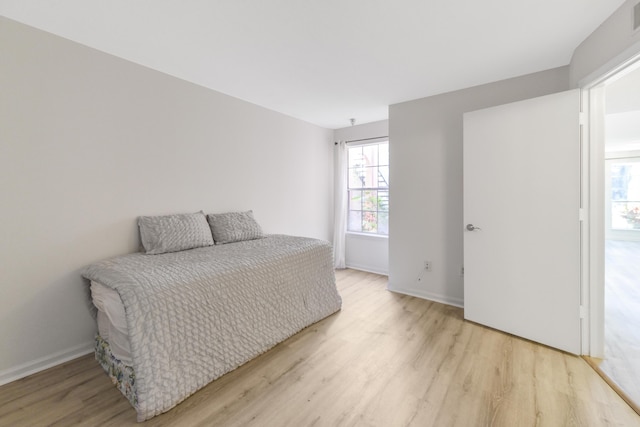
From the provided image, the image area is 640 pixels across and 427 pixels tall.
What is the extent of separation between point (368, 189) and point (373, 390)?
10.2ft

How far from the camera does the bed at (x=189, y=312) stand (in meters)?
1.44

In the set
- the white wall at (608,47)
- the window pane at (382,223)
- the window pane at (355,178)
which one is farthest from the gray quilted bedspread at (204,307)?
the white wall at (608,47)

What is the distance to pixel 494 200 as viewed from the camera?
2344 mm

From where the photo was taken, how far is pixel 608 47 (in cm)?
169

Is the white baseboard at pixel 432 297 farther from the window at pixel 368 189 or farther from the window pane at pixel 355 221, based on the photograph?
the window pane at pixel 355 221

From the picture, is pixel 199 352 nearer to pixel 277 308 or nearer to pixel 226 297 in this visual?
pixel 226 297

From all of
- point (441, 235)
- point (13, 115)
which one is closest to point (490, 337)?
point (441, 235)

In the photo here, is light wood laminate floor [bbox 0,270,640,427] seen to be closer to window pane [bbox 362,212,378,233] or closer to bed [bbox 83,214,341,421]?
bed [bbox 83,214,341,421]

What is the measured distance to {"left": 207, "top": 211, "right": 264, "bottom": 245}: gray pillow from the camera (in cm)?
268

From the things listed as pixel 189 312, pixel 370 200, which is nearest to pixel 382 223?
pixel 370 200

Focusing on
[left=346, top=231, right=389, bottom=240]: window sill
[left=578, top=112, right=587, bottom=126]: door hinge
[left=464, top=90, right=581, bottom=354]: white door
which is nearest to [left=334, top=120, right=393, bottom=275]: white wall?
[left=346, top=231, right=389, bottom=240]: window sill

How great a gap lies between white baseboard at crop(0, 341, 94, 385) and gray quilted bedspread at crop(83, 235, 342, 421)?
604 mm

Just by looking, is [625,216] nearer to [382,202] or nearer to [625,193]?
[625,193]

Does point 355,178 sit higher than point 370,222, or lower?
higher
